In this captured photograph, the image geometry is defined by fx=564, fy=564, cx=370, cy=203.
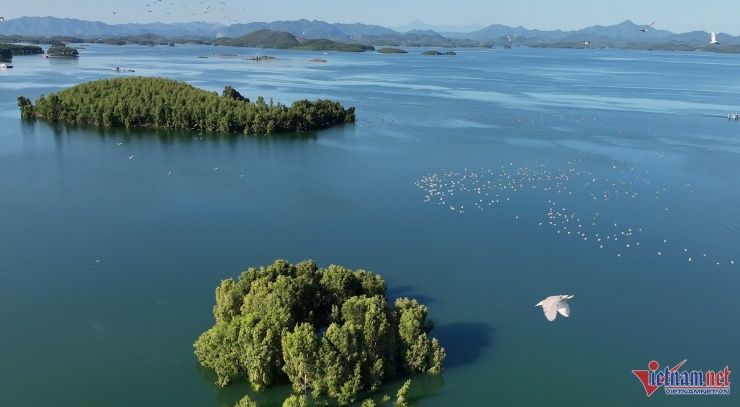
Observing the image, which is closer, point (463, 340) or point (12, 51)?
point (463, 340)

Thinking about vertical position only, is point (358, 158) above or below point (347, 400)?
above

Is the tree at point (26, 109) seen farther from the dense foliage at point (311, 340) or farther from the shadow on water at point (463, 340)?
the shadow on water at point (463, 340)

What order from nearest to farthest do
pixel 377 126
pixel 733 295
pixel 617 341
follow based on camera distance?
pixel 617 341
pixel 733 295
pixel 377 126

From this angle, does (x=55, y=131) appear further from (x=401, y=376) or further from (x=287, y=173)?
(x=401, y=376)

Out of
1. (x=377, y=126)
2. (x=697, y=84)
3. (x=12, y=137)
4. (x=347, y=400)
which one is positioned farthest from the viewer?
(x=697, y=84)

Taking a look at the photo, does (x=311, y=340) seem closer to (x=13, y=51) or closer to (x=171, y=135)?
(x=171, y=135)

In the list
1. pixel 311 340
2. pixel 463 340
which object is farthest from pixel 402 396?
pixel 463 340

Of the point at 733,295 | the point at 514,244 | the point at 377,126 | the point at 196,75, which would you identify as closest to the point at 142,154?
the point at 377,126
